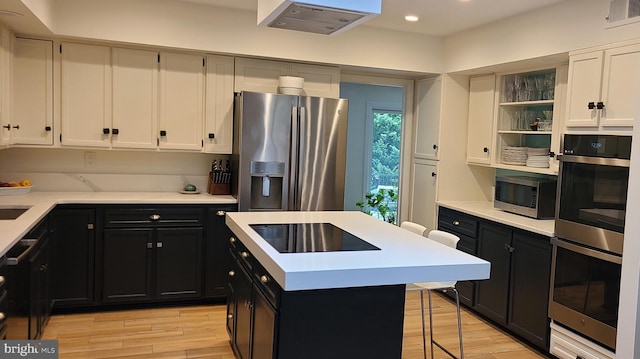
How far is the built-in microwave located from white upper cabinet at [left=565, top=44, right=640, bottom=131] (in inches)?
26.0

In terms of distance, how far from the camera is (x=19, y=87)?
13.3ft

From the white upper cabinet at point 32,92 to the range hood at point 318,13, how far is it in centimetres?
232

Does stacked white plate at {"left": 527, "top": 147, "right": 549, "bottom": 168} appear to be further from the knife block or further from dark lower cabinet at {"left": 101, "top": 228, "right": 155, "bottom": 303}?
dark lower cabinet at {"left": 101, "top": 228, "right": 155, "bottom": 303}

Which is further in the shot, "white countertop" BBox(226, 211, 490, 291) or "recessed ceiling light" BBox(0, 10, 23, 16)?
"recessed ceiling light" BBox(0, 10, 23, 16)

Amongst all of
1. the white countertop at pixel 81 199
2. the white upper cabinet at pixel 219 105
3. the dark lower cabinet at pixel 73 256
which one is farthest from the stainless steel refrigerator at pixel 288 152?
the dark lower cabinet at pixel 73 256

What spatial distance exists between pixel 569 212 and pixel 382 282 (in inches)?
71.7

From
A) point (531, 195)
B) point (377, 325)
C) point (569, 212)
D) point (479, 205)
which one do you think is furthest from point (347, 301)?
point (479, 205)

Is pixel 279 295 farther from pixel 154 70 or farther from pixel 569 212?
pixel 154 70

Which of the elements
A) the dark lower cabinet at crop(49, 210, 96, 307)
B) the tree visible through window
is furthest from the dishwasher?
the tree visible through window

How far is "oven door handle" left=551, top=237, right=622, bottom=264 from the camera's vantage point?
2982 millimetres

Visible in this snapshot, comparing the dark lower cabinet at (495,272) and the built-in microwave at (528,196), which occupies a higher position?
the built-in microwave at (528,196)

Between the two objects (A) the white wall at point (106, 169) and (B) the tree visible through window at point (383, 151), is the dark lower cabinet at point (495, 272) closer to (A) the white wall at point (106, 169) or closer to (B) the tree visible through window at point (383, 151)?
(A) the white wall at point (106, 169)

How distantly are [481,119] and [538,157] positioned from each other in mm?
845

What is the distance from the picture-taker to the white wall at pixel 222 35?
3.99m
